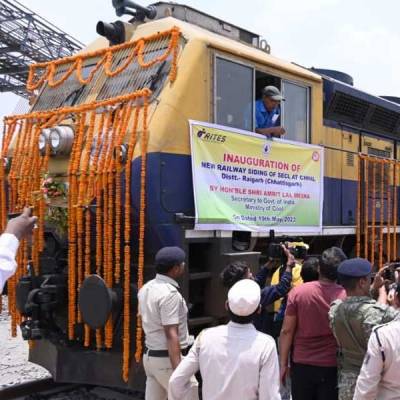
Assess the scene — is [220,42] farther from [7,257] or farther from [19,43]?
[19,43]

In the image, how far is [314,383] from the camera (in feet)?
12.9

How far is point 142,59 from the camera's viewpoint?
548 centimetres

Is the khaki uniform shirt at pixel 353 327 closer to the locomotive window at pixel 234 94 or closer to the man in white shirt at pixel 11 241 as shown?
the man in white shirt at pixel 11 241

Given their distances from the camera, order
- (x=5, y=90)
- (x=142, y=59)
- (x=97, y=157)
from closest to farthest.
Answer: (x=97, y=157), (x=142, y=59), (x=5, y=90)

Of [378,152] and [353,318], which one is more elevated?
[378,152]

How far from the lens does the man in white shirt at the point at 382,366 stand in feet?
9.53

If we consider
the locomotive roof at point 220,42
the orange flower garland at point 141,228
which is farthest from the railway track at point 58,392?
the locomotive roof at point 220,42

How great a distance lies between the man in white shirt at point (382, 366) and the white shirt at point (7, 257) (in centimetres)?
190

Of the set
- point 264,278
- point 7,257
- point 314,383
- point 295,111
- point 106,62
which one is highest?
point 106,62

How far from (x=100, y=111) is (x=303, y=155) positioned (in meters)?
2.26

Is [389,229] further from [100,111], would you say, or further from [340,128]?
[100,111]

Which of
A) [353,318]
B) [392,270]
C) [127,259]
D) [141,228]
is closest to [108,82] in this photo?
[141,228]

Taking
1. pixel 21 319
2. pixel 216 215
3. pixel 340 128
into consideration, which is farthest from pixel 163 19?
pixel 21 319

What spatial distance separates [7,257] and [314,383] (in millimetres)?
2711
